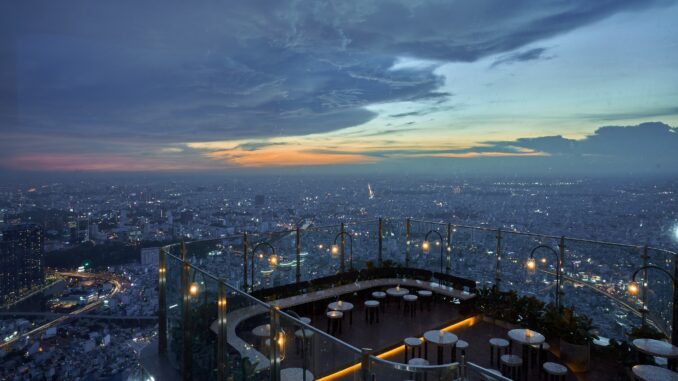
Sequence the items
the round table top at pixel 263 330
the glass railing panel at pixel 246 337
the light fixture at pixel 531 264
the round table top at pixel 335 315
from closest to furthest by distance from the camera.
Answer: the round table top at pixel 263 330 → the glass railing panel at pixel 246 337 → the round table top at pixel 335 315 → the light fixture at pixel 531 264

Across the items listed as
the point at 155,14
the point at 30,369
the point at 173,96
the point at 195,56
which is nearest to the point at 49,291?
the point at 30,369

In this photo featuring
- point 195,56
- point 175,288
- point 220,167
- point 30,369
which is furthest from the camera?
point 220,167

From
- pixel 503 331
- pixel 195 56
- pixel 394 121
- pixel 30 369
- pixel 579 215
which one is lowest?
pixel 30 369

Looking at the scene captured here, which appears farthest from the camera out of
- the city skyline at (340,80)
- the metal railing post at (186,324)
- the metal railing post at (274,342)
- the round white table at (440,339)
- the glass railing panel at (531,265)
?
the city skyline at (340,80)

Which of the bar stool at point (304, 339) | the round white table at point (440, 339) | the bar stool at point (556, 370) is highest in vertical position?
the bar stool at point (304, 339)

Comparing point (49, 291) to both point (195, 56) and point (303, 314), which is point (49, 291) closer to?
point (195, 56)

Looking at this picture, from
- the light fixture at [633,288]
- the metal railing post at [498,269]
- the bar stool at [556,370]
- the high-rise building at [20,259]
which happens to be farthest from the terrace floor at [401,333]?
the high-rise building at [20,259]

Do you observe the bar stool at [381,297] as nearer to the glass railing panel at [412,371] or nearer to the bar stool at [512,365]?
the bar stool at [512,365]
